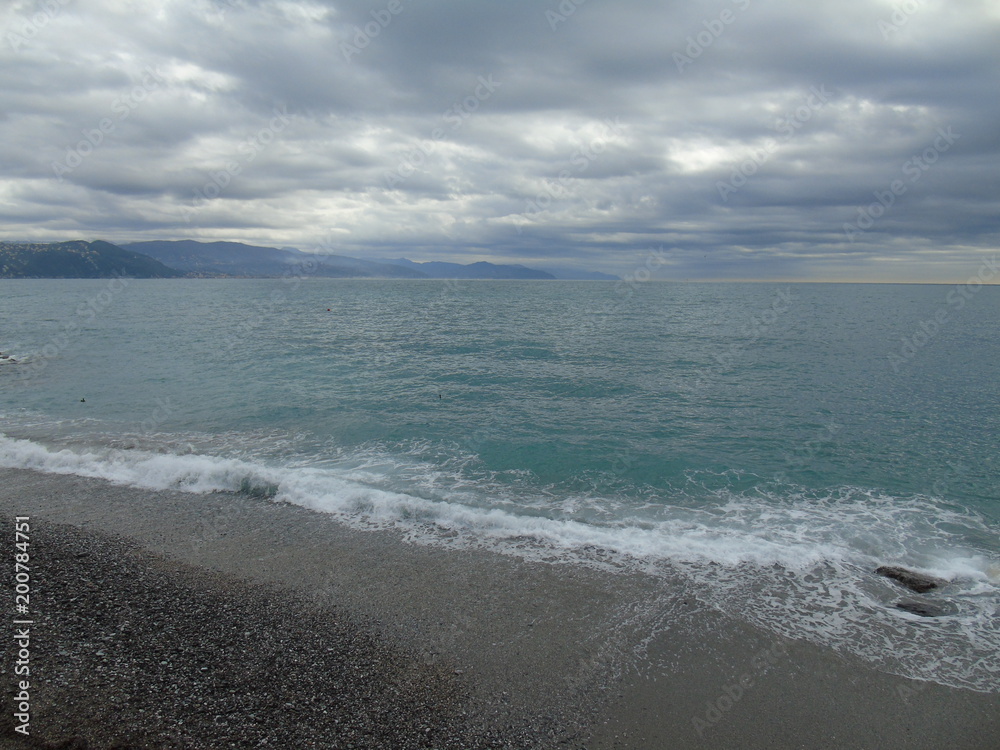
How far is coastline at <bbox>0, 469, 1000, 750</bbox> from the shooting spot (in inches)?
325

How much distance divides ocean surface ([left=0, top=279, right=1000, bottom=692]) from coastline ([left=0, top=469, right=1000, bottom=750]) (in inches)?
50.3

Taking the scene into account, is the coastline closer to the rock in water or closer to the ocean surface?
the ocean surface

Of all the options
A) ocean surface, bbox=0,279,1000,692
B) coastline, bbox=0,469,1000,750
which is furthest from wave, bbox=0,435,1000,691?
coastline, bbox=0,469,1000,750

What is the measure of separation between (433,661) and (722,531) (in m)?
9.82

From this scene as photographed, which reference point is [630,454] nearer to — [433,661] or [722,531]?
[722,531]

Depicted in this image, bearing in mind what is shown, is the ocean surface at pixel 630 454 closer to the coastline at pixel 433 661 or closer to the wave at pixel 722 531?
the wave at pixel 722 531

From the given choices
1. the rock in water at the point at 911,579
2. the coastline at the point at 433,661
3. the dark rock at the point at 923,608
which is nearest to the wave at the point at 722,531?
the dark rock at the point at 923,608

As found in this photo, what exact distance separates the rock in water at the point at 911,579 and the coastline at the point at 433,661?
12.1 feet

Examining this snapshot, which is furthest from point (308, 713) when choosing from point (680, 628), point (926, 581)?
point (926, 581)

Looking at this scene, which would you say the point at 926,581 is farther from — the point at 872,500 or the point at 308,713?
the point at 308,713

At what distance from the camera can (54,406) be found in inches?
1147

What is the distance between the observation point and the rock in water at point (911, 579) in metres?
12.7

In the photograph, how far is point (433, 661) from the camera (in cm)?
986

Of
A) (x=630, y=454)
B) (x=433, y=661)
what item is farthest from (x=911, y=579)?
(x=433, y=661)
